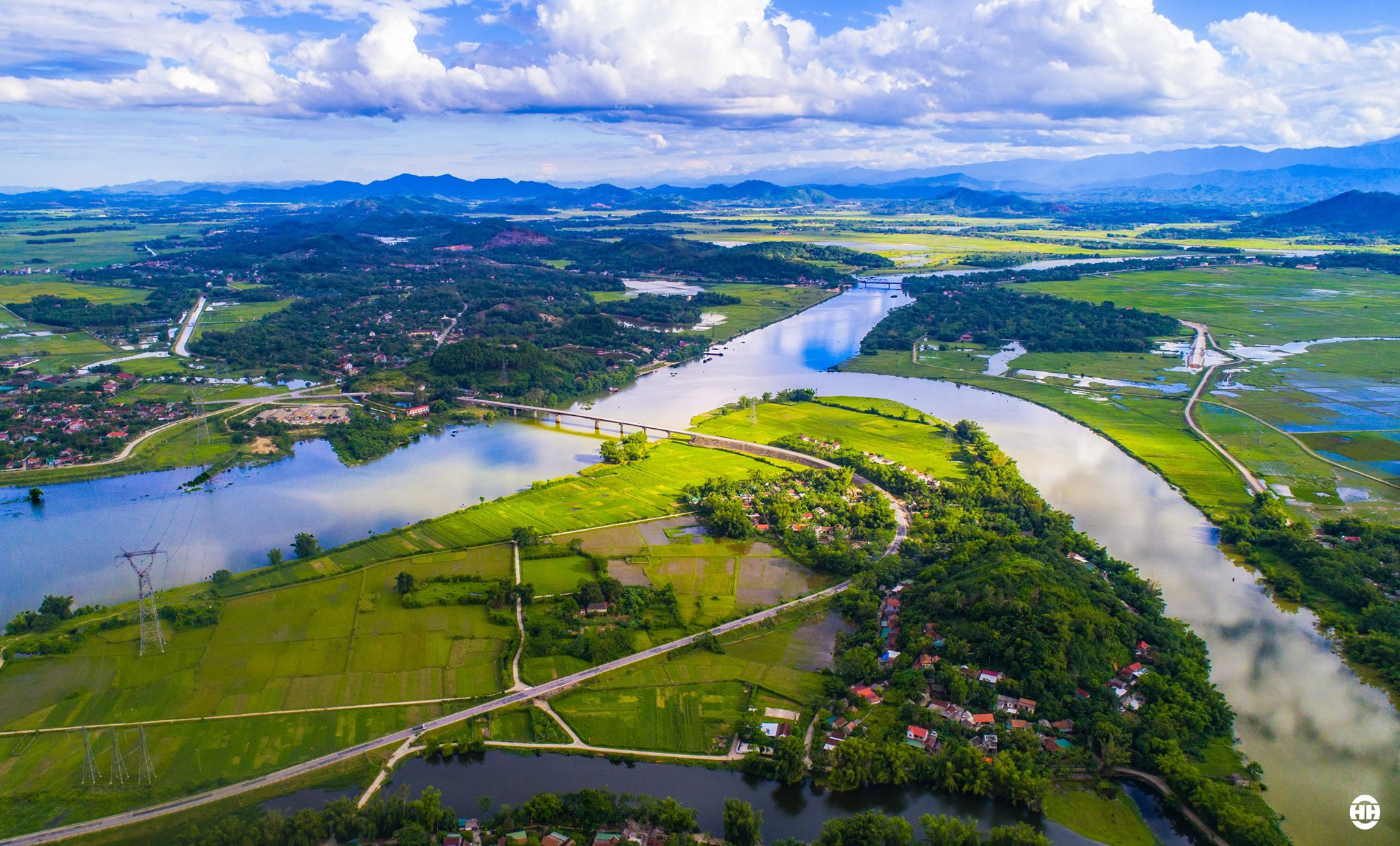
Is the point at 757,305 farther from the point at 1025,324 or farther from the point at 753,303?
the point at 1025,324

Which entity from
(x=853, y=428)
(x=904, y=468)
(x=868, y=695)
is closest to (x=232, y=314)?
(x=853, y=428)

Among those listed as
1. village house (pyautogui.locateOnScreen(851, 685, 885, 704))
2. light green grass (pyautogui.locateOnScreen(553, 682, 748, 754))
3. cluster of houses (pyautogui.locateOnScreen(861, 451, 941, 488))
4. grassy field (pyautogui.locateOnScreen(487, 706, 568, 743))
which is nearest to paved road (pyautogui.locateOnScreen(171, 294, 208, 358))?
cluster of houses (pyautogui.locateOnScreen(861, 451, 941, 488))

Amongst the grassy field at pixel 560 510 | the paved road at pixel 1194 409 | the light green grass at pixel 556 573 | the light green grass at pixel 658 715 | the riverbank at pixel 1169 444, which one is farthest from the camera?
the paved road at pixel 1194 409

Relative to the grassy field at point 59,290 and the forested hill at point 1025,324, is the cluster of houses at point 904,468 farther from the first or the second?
the grassy field at point 59,290

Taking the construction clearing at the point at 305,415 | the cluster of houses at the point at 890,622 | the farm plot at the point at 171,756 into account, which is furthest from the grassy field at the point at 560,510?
the construction clearing at the point at 305,415

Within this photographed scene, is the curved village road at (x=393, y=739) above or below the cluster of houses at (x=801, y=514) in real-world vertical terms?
below

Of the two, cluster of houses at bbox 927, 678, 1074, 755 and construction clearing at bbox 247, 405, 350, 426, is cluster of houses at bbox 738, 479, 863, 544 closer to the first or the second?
cluster of houses at bbox 927, 678, 1074, 755
